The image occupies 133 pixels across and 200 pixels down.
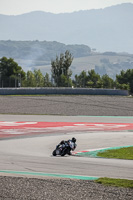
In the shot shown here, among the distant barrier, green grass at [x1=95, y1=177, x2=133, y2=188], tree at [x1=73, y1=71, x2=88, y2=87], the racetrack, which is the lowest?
the racetrack

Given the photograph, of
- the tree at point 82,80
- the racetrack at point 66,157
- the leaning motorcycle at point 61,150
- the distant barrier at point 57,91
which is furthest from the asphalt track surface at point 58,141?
the tree at point 82,80

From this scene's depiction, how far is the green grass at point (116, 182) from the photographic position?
52.9ft

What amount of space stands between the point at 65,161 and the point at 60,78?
112 metres

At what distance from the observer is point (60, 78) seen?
133750 millimetres

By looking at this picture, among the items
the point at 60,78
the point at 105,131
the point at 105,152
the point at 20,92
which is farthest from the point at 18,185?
the point at 60,78

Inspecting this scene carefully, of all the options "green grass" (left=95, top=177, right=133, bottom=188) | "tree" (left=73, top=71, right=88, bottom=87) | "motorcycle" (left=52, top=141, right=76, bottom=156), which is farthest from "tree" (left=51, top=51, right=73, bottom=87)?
"green grass" (left=95, top=177, right=133, bottom=188)

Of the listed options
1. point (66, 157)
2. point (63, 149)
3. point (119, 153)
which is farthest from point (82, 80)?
point (66, 157)

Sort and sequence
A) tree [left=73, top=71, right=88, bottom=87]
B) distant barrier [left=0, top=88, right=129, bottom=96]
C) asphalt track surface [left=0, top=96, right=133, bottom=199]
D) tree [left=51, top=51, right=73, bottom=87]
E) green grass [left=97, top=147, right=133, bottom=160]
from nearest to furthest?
asphalt track surface [left=0, top=96, right=133, bottom=199] → green grass [left=97, top=147, right=133, bottom=160] → distant barrier [left=0, top=88, right=129, bottom=96] → tree [left=51, top=51, right=73, bottom=87] → tree [left=73, top=71, right=88, bottom=87]

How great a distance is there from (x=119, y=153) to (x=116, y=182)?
928 cm

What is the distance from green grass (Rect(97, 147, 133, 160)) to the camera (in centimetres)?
2448

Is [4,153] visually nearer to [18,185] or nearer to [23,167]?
[23,167]

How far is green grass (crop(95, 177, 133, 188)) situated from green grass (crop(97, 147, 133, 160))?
6.93 meters

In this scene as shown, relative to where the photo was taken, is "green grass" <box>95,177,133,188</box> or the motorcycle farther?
the motorcycle

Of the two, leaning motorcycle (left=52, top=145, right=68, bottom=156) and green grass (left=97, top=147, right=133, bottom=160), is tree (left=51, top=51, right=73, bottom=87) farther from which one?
leaning motorcycle (left=52, top=145, right=68, bottom=156)
